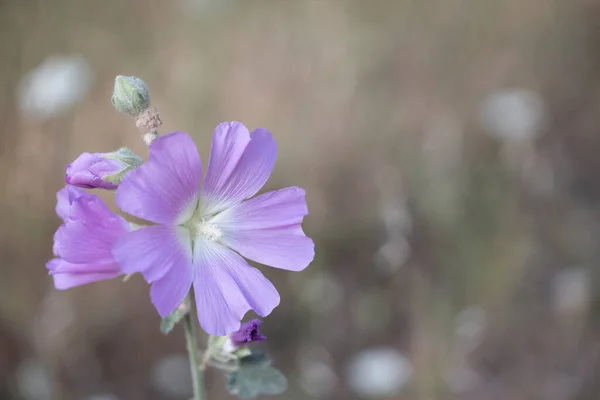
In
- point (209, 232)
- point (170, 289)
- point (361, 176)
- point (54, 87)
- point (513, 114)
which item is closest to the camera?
point (170, 289)

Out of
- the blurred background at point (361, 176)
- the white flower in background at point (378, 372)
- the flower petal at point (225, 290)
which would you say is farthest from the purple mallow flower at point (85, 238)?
the white flower in background at point (378, 372)

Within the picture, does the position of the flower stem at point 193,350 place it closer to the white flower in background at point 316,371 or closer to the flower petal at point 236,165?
the flower petal at point 236,165

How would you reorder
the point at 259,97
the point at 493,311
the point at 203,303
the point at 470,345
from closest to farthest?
1. the point at 203,303
2. the point at 470,345
3. the point at 493,311
4. the point at 259,97

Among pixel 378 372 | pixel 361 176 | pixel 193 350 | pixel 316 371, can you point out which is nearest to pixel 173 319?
pixel 193 350

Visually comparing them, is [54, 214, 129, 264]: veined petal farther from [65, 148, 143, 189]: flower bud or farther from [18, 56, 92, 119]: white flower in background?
[18, 56, 92, 119]: white flower in background

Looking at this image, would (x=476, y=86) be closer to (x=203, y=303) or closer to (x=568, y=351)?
(x=568, y=351)

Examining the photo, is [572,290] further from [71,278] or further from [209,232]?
[71,278]

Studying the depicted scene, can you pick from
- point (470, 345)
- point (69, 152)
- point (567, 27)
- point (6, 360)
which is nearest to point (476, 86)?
point (567, 27)
